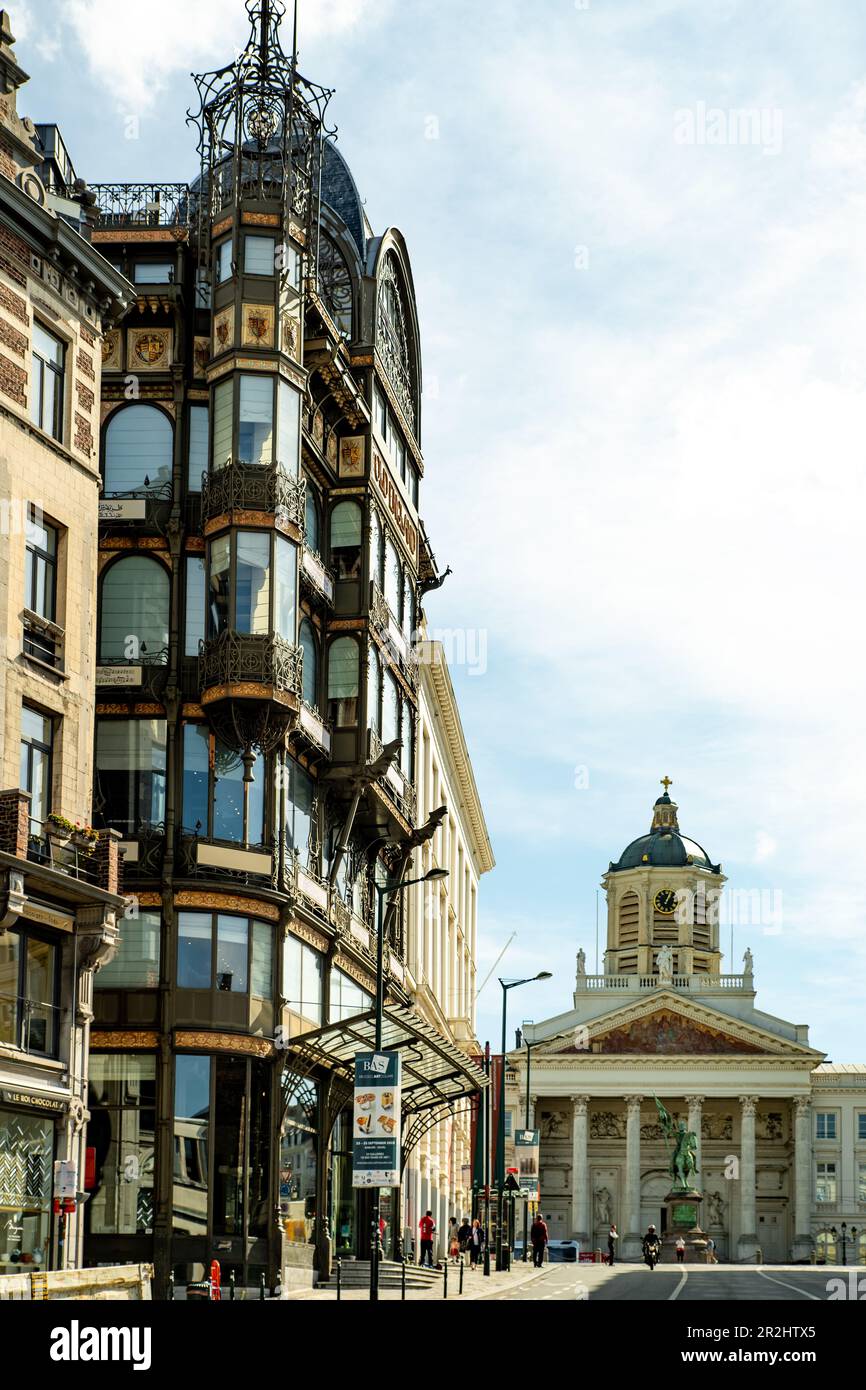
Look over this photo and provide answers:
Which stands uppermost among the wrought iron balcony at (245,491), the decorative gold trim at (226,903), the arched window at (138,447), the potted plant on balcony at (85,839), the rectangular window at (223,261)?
the rectangular window at (223,261)

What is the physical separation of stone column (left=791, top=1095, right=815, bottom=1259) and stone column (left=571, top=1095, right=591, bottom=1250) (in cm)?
1515

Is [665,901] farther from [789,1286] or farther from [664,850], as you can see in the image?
A: [789,1286]

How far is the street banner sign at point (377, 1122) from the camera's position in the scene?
36.4m

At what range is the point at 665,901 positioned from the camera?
157625 millimetres

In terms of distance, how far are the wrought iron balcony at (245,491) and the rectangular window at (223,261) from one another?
14.8 ft

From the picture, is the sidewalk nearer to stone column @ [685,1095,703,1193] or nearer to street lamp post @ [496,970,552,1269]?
street lamp post @ [496,970,552,1269]

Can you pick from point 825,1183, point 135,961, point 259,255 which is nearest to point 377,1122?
point 135,961

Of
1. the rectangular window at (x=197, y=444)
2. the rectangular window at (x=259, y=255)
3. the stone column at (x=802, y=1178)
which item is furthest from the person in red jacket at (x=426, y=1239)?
the stone column at (x=802, y=1178)

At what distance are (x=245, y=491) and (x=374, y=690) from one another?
31.2ft

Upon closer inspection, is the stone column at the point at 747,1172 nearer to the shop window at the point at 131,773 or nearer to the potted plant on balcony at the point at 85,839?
the shop window at the point at 131,773
